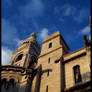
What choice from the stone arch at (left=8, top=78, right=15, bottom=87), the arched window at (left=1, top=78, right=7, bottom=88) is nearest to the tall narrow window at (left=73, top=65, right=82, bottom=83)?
the stone arch at (left=8, top=78, right=15, bottom=87)

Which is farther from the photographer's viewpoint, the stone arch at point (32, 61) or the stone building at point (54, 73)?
the stone arch at point (32, 61)

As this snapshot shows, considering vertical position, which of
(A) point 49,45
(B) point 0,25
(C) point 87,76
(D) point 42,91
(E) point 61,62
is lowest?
(D) point 42,91

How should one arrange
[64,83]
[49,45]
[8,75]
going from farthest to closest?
1. [49,45]
2. [8,75]
3. [64,83]

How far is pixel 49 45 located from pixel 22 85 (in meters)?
8.55

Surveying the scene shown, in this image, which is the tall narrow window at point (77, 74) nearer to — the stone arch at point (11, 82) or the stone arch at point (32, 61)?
the stone arch at point (11, 82)

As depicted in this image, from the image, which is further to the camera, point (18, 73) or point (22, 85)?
point (18, 73)

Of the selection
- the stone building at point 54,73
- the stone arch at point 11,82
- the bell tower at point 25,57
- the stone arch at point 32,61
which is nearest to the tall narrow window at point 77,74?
the stone building at point 54,73

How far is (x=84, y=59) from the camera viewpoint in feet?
56.3

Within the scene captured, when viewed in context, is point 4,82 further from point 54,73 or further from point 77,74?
point 77,74

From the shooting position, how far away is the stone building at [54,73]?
15.8 metres

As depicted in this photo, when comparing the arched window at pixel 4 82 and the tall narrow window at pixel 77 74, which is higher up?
the tall narrow window at pixel 77 74

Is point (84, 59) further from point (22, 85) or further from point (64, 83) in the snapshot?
point (22, 85)

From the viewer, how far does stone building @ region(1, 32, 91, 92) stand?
1580 centimetres

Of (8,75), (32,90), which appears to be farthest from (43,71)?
(8,75)
